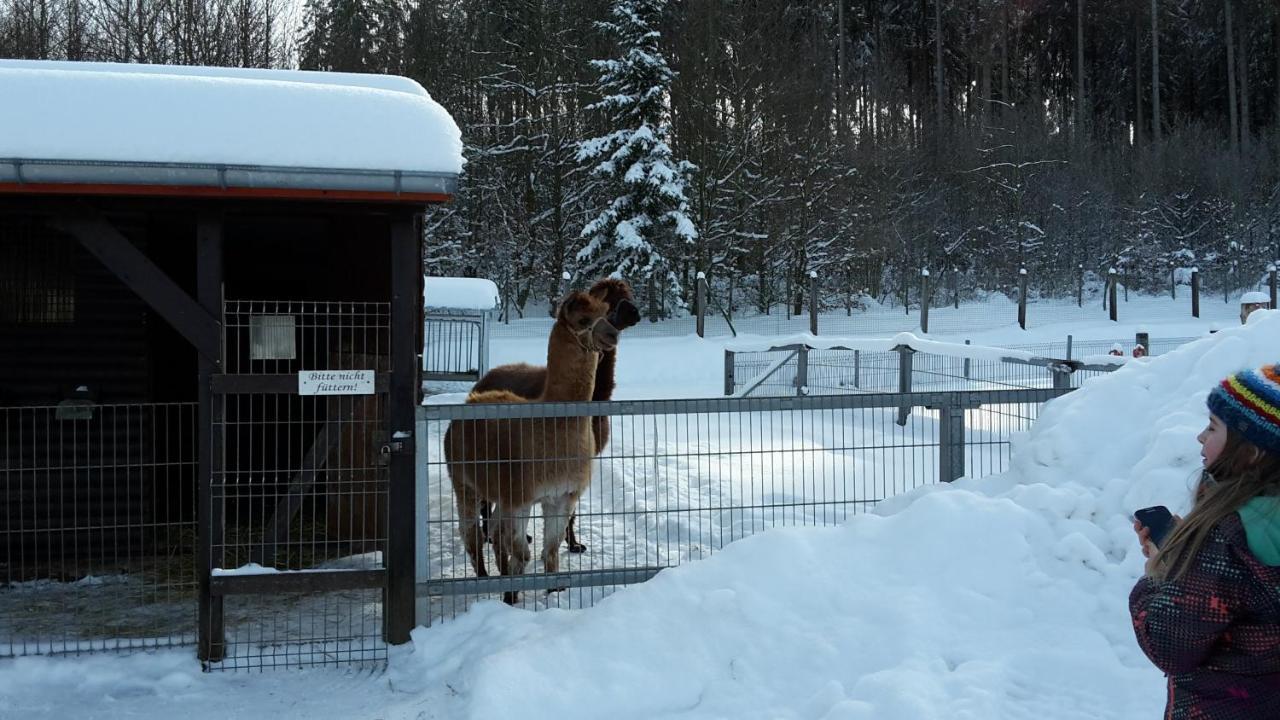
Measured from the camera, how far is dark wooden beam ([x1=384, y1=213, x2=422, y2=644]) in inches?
230

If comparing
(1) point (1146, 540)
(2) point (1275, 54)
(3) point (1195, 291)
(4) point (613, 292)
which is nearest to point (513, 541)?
(4) point (613, 292)

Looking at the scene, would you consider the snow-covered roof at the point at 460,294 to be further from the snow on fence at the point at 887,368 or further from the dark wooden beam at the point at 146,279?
the dark wooden beam at the point at 146,279

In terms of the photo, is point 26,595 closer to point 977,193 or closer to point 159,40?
point 159,40

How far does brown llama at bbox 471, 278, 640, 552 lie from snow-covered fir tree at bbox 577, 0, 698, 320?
1948cm

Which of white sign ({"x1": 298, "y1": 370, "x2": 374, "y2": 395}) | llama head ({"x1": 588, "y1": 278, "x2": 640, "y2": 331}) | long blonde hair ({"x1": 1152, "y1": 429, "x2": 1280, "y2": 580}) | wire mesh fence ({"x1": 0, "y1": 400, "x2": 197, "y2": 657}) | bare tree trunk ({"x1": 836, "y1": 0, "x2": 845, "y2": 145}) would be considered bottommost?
wire mesh fence ({"x1": 0, "y1": 400, "x2": 197, "y2": 657})

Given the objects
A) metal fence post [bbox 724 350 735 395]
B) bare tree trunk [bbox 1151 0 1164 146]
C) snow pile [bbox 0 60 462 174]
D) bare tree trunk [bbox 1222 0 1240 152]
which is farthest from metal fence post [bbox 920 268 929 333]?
snow pile [bbox 0 60 462 174]

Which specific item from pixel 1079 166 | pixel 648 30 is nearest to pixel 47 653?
pixel 648 30

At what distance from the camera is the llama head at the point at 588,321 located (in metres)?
6.43

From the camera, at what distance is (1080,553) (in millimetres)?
5023

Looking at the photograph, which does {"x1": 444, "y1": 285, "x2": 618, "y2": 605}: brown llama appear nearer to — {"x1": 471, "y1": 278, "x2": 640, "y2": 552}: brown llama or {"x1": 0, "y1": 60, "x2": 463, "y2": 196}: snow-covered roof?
{"x1": 471, "y1": 278, "x2": 640, "y2": 552}: brown llama

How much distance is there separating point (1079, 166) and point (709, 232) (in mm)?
15711

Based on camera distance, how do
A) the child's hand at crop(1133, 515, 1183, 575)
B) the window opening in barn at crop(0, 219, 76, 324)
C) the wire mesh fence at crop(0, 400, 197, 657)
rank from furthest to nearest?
the window opening in barn at crop(0, 219, 76, 324), the wire mesh fence at crop(0, 400, 197, 657), the child's hand at crop(1133, 515, 1183, 575)

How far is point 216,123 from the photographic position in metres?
5.50

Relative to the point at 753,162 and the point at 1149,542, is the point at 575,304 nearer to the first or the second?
the point at 1149,542
